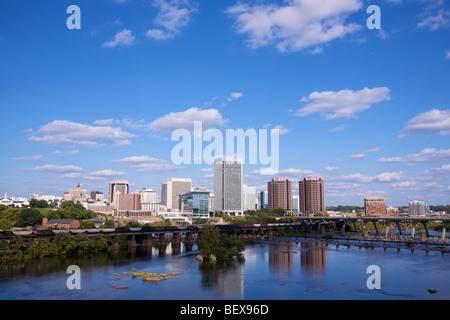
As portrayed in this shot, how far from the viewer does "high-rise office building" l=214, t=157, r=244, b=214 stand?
161 m

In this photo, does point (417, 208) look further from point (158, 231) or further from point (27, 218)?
point (27, 218)

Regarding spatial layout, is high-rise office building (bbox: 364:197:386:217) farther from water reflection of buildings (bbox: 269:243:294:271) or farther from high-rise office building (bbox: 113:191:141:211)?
high-rise office building (bbox: 113:191:141:211)

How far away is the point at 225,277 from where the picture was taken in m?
36.6

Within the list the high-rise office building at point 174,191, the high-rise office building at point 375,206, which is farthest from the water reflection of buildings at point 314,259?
the high-rise office building at point 174,191

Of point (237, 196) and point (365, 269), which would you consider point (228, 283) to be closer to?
point (365, 269)

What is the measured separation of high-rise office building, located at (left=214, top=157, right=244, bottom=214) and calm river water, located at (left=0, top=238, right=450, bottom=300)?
107m

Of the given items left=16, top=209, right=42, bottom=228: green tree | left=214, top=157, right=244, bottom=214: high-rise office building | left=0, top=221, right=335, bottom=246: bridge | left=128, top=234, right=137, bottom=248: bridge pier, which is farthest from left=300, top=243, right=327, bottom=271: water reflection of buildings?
left=214, top=157, right=244, bottom=214: high-rise office building

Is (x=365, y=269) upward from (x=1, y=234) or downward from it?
downward

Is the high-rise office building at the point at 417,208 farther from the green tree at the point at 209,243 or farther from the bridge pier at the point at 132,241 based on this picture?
the green tree at the point at 209,243

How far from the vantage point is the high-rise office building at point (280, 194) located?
17488cm

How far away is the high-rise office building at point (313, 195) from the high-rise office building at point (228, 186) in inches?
1164

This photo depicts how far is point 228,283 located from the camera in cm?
3394
